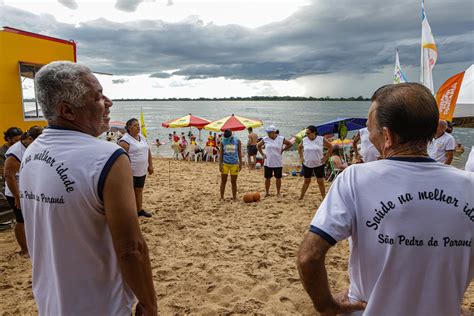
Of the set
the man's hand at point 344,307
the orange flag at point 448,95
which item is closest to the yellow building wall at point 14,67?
the man's hand at point 344,307

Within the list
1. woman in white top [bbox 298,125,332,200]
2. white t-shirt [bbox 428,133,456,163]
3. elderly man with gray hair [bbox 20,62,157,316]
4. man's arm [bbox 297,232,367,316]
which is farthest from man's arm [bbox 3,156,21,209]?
white t-shirt [bbox 428,133,456,163]

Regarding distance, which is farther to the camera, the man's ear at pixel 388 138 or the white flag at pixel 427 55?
the white flag at pixel 427 55

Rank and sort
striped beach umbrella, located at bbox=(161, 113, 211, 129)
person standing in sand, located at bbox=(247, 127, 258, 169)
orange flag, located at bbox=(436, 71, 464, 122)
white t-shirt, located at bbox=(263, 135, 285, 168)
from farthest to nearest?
striped beach umbrella, located at bbox=(161, 113, 211, 129), person standing in sand, located at bbox=(247, 127, 258, 169), white t-shirt, located at bbox=(263, 135, 285, 168), orange flag, located at bbox=(436, 71, 464, 122)

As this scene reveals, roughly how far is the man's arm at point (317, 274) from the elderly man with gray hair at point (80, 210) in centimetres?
64

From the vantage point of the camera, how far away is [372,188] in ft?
3.56

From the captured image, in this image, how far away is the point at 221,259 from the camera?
398 centimetres

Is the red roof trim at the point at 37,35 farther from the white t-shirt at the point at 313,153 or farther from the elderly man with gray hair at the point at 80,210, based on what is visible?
the elderly man with gray hair at the point at 80,210

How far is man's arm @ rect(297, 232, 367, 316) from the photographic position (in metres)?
1.10

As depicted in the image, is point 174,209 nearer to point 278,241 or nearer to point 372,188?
point 278,241

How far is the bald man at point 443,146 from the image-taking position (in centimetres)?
499

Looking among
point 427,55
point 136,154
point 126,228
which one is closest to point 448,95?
point 427,55

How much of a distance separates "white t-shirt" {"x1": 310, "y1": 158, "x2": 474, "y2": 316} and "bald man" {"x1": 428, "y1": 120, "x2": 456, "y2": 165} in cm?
464

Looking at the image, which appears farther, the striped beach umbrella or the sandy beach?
the striped beach umbrella

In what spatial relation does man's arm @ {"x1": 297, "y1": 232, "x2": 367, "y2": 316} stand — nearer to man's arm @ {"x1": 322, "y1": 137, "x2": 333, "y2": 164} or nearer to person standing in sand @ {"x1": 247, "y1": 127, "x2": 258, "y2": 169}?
man's arm @ {"x1": 322, "y1": 137, "x2": 333, "y2": 164}
